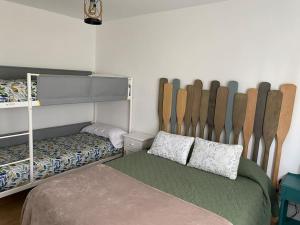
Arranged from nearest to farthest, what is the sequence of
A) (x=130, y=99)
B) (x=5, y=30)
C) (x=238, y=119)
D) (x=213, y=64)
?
(x=238, y=119) < (x=213, y=64) < (x=5, y=30) < (x=130, y=99)

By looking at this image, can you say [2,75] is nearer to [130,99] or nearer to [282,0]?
[130,99]

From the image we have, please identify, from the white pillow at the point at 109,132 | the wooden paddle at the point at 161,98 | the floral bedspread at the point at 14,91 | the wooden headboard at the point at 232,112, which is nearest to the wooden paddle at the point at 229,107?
the wooden headboard at the point at 232,112

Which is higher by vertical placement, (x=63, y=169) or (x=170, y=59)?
(x=170, y=59)

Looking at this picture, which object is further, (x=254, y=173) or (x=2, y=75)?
(x=2, y=75)

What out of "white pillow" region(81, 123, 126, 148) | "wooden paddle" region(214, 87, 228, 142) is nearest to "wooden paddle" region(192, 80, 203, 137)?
"wooden paddle" region(214, 87, 228, 142)

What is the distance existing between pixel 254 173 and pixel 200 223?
1.01 meters

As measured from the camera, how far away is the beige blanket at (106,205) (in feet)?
5.22

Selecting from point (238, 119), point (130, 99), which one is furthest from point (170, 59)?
point (238, 119)

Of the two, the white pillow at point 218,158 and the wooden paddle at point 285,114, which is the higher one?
the wooden paddle at point 285,114

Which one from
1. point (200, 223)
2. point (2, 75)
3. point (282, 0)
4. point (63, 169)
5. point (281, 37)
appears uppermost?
point (282, 0)

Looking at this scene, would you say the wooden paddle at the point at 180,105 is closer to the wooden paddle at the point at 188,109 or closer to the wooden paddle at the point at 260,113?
the wooden paddle at the point at 188,109

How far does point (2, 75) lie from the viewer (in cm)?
296

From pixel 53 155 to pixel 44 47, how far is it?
1.63 meters

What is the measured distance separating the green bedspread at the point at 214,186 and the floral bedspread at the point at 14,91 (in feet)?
3.83
